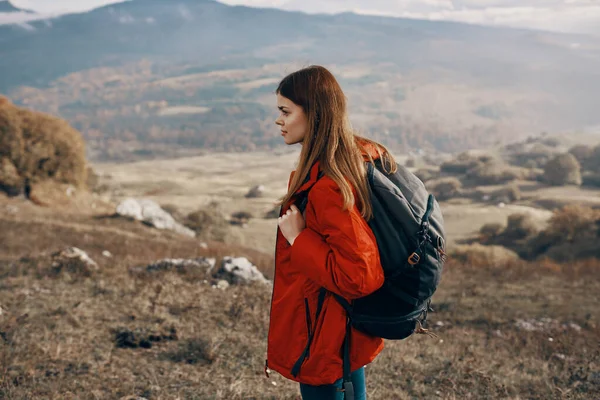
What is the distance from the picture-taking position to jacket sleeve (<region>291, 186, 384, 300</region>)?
2242 millimetres

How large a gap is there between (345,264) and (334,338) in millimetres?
436

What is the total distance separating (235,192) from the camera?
234 feet

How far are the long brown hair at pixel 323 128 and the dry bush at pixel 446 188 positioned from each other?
51747mm

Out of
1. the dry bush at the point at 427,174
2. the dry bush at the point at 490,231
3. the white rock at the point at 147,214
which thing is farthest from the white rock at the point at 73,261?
the dry bush at the point at 427,174

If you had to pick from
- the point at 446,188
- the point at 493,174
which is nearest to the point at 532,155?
the point at 493,174

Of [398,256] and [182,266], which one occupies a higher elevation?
[398,256]

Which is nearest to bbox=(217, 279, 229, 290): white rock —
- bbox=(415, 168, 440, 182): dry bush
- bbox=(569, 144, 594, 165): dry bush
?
bbox=(415, 168, 440, 182): dry bush

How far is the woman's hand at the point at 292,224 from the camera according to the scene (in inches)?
95.8

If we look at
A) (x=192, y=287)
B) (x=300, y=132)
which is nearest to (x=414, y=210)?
(x=300, y=132)

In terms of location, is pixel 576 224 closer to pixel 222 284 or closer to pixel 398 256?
pixel 222 284

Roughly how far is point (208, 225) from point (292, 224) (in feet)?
89.5

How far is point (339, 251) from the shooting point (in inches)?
89.7

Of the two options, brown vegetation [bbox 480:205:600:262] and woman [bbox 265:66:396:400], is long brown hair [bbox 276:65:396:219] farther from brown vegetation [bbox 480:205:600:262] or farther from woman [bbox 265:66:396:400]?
brown vegetation [bbox 480:205:600:262]

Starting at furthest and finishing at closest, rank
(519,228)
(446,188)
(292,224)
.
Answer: (446,188) → (519,228) → (292,224)
